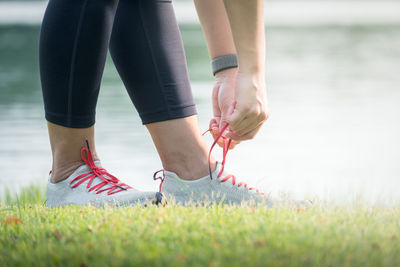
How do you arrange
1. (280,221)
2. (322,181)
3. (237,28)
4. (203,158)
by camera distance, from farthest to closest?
(322,181) → (203,158) → (237,28) → (280,221)

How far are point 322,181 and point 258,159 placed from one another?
83cm

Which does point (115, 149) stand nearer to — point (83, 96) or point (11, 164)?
point (11, 164)

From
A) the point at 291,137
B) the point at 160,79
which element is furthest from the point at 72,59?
the point at 291,137

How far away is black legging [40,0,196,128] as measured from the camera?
2123mm

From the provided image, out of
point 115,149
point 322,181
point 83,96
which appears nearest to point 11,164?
point 115,149

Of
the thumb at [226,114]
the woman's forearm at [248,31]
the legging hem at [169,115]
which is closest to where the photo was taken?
the woman's forearm at [248,31]

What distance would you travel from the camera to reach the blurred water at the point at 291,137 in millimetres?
4918

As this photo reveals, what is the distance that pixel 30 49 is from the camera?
21781mm

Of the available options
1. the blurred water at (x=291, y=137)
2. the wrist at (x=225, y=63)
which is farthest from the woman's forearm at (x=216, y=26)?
the blurred water at (x=291, y=137)

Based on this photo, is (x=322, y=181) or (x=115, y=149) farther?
(x=115, y=149)

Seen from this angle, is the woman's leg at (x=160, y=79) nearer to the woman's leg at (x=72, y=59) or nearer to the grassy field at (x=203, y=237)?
the woman's leg at (x=72, y=59)

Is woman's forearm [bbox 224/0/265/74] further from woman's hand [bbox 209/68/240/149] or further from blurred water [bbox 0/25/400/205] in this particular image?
blurred water [bbox 0/25/400/205]

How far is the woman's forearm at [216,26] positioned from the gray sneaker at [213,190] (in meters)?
0.50

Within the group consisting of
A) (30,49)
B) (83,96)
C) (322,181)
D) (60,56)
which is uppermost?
(30,49)
